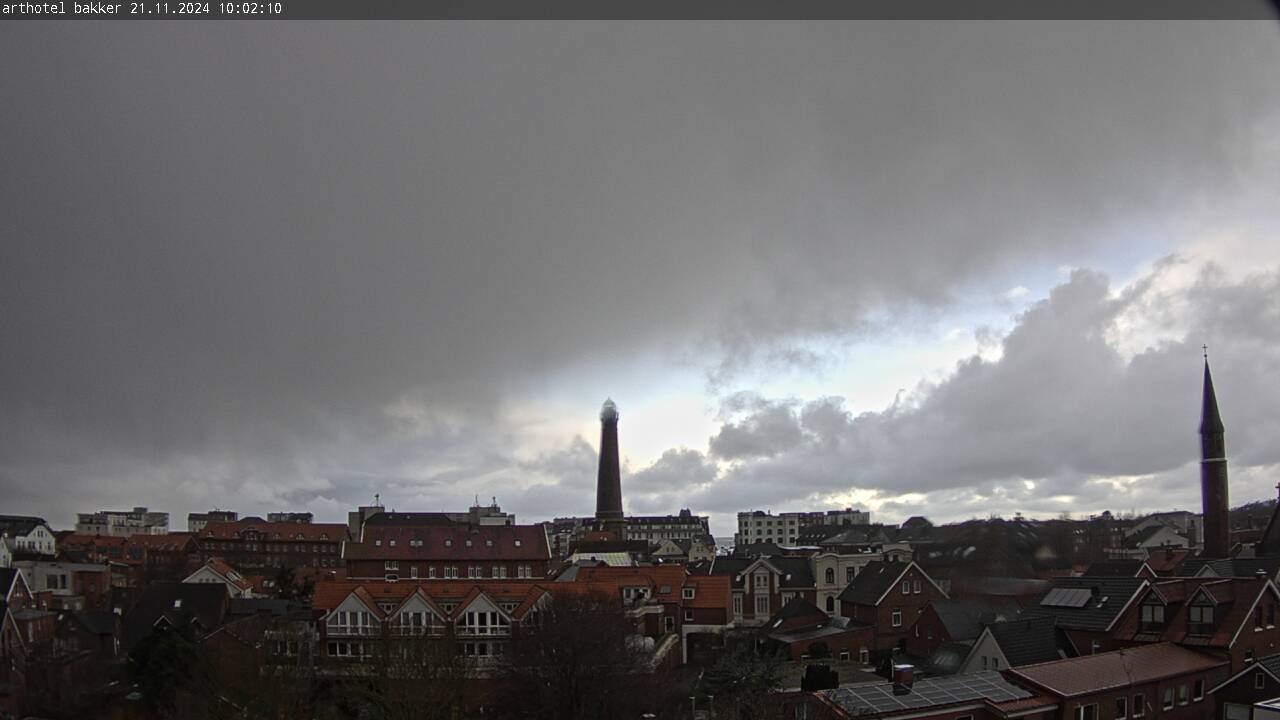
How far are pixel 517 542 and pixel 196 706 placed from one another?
152ft

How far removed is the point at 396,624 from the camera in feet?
137

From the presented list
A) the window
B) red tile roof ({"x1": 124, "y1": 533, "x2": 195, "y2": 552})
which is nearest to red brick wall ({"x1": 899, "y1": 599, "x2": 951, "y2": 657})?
the window

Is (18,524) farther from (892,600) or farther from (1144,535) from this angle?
(1144,535)

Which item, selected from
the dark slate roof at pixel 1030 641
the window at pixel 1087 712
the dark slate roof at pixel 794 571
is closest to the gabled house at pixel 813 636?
the dark slate roof at pixel 794 571

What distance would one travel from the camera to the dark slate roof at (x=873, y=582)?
52.2m

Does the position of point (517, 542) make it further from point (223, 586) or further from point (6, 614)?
point (6, 614)

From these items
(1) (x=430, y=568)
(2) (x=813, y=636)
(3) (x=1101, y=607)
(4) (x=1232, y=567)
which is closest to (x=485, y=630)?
(2) (x=813, y=636)

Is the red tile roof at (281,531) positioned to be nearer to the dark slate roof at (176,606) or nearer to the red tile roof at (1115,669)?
the dark slate roof at (176,606)

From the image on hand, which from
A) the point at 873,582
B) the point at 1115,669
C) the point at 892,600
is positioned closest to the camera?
the point at 1115,669

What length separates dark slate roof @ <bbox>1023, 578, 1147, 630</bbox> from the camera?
3378 cm

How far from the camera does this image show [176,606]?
5272 centimetres

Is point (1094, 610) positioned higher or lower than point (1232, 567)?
higher

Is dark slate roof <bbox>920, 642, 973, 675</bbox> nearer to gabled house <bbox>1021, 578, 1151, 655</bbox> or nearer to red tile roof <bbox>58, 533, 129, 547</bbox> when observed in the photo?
gabled house <bbox>1021, 578, 1151, 655</bbox>

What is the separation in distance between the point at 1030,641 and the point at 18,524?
11604 centimetres
